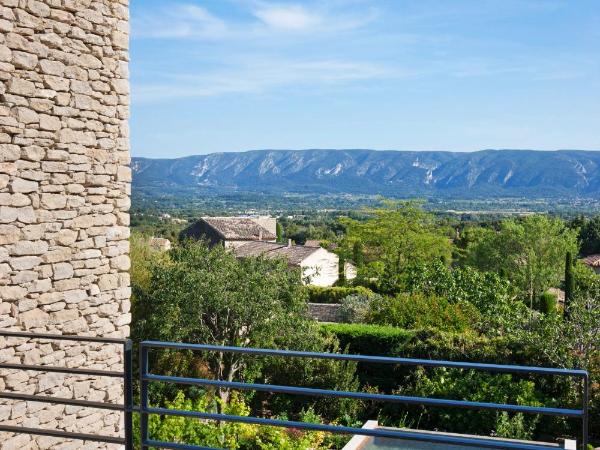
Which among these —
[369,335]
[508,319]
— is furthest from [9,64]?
[508,319]

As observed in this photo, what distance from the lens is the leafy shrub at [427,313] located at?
63.1ft

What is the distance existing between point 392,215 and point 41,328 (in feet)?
122

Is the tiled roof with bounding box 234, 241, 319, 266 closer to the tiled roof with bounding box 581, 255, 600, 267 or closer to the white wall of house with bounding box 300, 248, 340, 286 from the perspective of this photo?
the white wall of house with bounding box 300, 248, 340, 286

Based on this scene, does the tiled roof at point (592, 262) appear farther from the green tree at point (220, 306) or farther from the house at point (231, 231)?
the green tree at point (220, 306)

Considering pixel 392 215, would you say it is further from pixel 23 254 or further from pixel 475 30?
pixel 23 254

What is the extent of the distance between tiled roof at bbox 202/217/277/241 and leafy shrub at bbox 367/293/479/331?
93.9 feet

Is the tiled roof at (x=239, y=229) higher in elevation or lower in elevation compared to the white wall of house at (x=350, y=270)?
higher

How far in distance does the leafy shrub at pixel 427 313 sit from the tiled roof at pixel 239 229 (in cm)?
2863

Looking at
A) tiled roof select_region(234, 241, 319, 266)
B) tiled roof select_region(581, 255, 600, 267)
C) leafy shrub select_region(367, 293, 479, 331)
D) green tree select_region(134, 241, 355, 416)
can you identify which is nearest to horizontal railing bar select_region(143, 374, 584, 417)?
green tree select_region(134, 241, 355, 416)

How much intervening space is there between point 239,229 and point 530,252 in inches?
794

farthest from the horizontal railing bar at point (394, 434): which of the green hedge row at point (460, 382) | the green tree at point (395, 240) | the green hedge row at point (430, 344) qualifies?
the green tree at point (395, 240)

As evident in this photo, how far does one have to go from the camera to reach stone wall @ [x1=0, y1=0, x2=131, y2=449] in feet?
17.9

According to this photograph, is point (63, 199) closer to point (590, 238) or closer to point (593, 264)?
point (593, 264)

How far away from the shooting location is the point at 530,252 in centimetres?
3988
